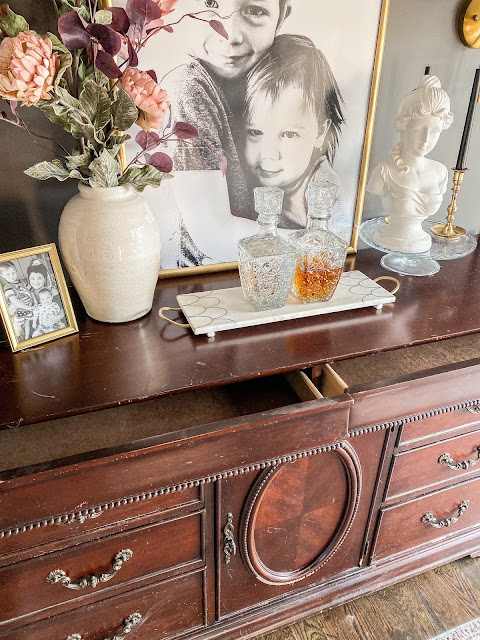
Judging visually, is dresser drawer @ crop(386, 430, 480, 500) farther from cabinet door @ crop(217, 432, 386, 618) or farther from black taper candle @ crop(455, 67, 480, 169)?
black taper candle @ crop(455, 67, 480, 169)

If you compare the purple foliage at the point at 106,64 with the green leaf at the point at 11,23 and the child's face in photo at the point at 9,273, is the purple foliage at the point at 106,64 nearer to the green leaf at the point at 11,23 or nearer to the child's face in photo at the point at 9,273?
the green leaf at the point at 11,23

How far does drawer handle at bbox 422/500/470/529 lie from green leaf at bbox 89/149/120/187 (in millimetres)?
882

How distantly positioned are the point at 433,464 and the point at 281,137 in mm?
712

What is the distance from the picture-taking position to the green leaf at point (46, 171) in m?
0.71

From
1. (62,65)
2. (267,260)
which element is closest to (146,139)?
(62,65)

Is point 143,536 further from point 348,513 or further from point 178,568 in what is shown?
point 348,513

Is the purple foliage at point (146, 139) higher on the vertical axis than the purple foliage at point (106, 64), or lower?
lower

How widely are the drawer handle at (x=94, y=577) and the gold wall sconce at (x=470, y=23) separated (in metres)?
1.20

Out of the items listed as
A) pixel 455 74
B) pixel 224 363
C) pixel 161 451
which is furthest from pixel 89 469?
pixel 455 74

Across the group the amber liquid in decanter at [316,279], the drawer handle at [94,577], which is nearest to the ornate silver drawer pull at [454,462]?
the amber liquid in decanter at [316,279]

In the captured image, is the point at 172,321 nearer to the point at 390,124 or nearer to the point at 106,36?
the point at 106,36

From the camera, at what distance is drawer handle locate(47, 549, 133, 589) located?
70 cm

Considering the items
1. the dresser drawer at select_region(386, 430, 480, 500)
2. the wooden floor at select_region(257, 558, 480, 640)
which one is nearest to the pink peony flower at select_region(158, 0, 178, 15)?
the dresser drawer at select_region(386, 430, 480, 500)

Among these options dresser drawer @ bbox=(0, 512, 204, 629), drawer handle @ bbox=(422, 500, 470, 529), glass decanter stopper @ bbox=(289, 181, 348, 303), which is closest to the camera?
dresser drawer @ bbox=(0, 512, 204, 629)
